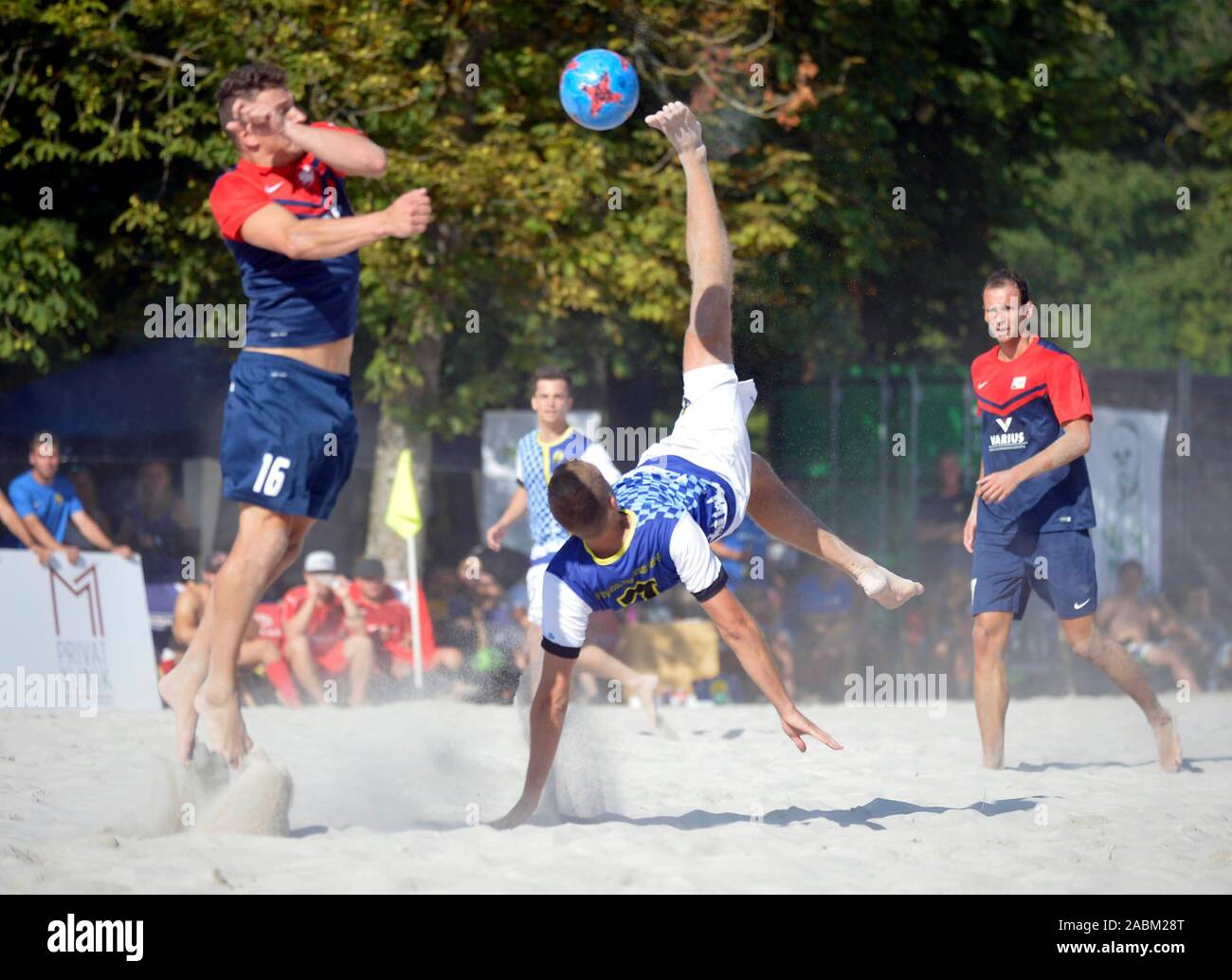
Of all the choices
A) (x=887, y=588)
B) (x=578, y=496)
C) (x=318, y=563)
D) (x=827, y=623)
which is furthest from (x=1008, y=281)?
(x=827, y=623)

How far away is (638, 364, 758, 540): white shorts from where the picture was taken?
5.38 metres

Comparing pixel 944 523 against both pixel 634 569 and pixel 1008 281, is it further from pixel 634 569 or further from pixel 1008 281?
pixel 634 569

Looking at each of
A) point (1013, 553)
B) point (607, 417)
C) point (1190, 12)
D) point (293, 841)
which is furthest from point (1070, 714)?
point (1190, 12)

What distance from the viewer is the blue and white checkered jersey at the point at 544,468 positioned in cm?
744

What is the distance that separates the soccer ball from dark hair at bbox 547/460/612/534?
1973 millimetres

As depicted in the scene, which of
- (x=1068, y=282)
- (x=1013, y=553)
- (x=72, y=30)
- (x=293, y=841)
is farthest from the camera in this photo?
(x=1068, y=282)

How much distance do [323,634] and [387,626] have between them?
0.56 metres

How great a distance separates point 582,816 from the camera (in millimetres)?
5379

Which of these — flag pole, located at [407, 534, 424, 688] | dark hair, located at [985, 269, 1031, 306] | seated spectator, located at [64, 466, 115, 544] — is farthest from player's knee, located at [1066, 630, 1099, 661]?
seated spectator, located at [64, 466, 115, 544]

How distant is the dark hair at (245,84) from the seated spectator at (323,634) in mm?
5545

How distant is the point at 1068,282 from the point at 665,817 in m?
25.6

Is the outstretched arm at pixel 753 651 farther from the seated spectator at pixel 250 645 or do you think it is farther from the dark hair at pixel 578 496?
the seated spectator at pixel 250 645

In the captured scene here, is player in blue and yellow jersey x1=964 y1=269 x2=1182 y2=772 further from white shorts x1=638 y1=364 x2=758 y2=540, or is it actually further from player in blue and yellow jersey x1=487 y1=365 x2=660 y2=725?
player in blue and yellow jersey x1=487 y1=365 x2=660 y2=725
